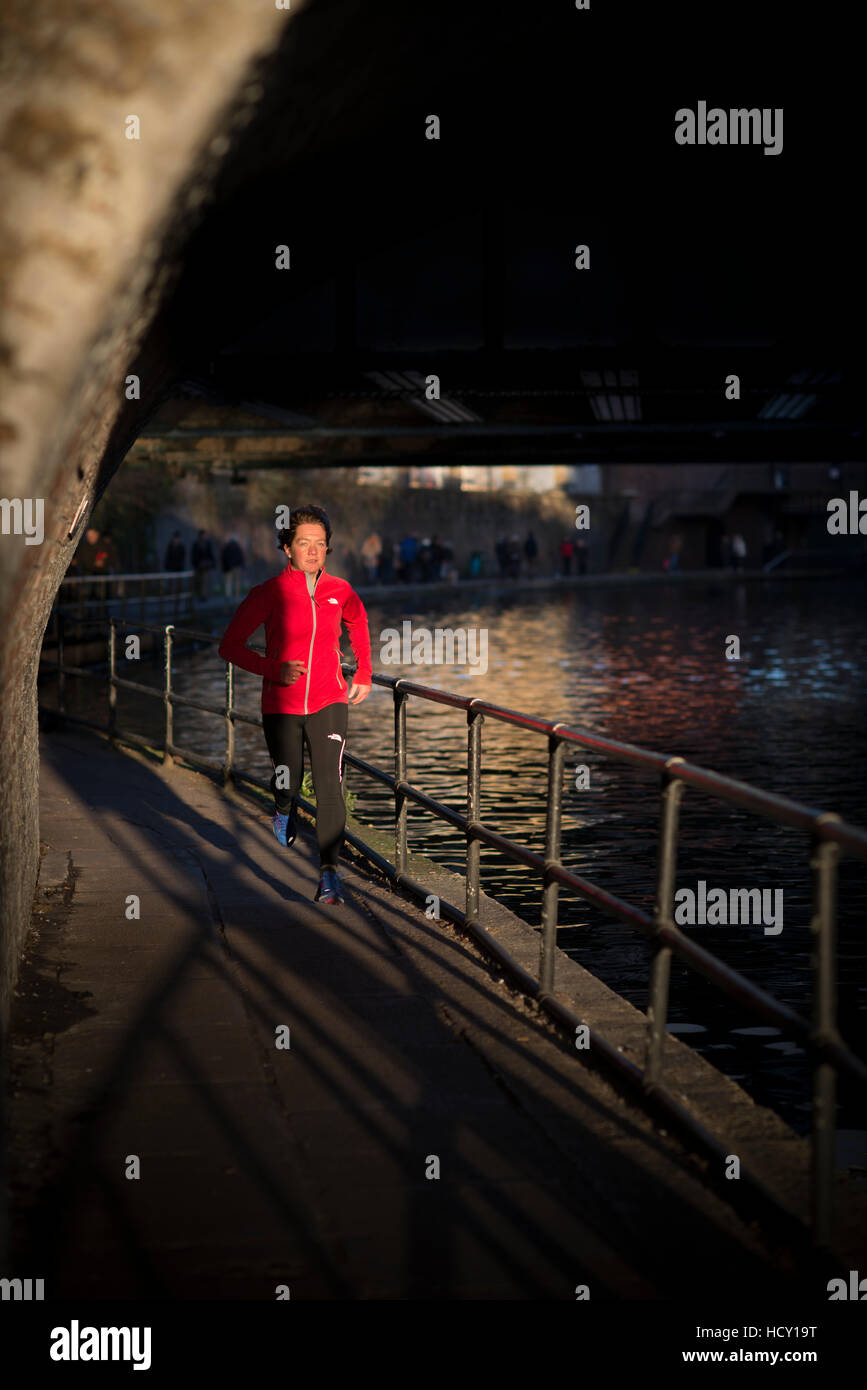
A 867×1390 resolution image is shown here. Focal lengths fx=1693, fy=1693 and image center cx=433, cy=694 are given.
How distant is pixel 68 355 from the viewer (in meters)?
3.64

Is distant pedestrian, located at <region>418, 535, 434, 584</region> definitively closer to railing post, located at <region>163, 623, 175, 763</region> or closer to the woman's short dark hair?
railing post, located at <region>163, 623, 175, 763</region>

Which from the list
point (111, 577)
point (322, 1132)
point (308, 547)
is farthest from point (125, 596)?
point (322, 1132)

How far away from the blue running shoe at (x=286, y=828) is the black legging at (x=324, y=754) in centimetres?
59

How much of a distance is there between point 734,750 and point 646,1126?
10.6 metres

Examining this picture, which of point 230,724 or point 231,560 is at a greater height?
point 231,560

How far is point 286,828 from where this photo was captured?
816 centimetres

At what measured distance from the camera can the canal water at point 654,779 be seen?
7406mm

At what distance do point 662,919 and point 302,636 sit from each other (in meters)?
3.07

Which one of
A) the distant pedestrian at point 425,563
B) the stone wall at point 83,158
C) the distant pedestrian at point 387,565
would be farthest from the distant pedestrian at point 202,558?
the stone wall at point 83,158

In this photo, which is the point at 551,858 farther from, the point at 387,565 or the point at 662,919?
the point at 387,565

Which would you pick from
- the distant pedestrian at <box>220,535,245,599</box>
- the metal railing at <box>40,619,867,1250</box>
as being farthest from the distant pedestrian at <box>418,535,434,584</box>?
the metal railing at <box>40,619,867,1250</box>

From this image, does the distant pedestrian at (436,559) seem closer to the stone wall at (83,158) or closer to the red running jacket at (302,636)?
the red running jacket at (302,636)
